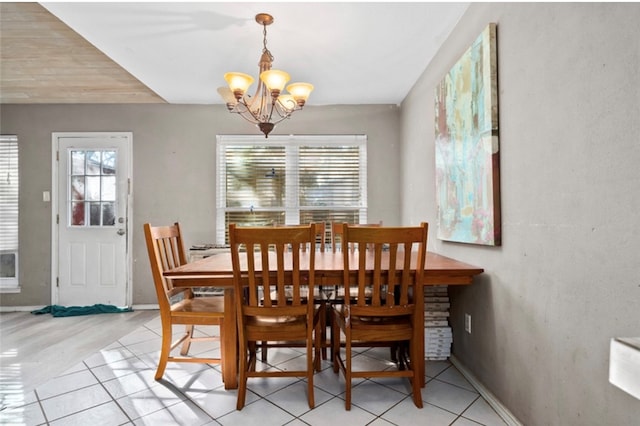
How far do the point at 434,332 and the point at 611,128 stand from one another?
5.94 ft

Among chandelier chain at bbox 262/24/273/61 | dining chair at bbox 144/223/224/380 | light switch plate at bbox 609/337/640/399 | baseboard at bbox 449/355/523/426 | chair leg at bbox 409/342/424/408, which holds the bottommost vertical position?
baseboard at bbox 449/355/523/426

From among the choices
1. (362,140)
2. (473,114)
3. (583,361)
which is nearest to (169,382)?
(583,361)

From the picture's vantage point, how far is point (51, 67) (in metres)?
3.20

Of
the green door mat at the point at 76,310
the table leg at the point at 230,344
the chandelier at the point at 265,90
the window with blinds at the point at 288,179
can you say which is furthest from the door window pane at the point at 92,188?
the table leg at the point at 230,344

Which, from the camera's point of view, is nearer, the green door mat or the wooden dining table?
the wooden dining table

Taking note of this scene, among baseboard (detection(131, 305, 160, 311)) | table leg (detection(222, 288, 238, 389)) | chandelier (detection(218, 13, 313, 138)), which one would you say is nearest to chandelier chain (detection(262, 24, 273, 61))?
chandelier (detection(218, 13, 313, 138))

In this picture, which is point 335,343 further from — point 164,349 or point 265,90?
point 265,90

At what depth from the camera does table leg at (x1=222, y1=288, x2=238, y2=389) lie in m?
2.00

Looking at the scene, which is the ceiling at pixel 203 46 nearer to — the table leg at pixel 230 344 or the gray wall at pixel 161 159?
the gray wall at pixel 161 159

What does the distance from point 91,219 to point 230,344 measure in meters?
3.10

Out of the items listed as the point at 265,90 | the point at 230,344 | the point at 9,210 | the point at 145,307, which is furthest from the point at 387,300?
the point at 9,210

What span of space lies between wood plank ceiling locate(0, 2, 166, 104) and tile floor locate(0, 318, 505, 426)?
264 cm

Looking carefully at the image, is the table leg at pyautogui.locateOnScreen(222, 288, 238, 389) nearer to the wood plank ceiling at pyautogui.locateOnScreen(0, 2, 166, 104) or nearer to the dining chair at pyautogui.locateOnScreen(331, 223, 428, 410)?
the dining chair at pyautogui.locateOnScreen(331, 223, 428, 410)

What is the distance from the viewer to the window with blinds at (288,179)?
4.07 metres
